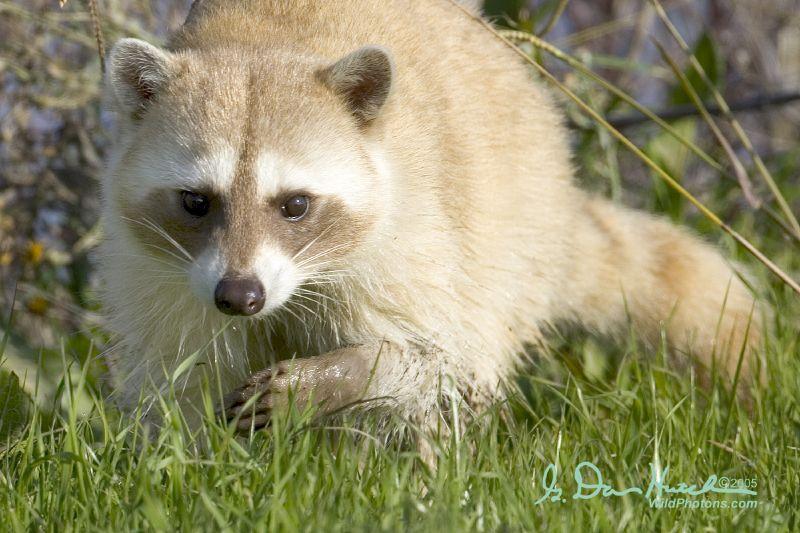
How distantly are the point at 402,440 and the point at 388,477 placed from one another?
4.66 feet

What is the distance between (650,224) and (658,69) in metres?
1.83

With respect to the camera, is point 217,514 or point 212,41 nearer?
point 217,514

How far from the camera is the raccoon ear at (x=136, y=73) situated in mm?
3680

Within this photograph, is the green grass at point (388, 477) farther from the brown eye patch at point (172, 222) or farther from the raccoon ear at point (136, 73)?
the raccoon ear at point (136, 73)

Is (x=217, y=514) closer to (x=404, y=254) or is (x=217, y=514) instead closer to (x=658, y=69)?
(x=404, y=254)

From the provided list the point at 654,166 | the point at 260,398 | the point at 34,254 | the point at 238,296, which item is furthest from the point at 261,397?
the point at 34,254

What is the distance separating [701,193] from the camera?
6754mm

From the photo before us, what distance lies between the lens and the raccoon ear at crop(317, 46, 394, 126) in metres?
3.65

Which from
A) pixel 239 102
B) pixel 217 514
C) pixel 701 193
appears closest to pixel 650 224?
pixel 701 193

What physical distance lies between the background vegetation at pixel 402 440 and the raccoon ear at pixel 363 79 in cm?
114

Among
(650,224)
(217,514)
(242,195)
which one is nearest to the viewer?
(217,514)

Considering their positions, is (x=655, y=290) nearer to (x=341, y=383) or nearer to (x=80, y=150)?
(x=341, y=383)

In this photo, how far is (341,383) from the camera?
382cm
